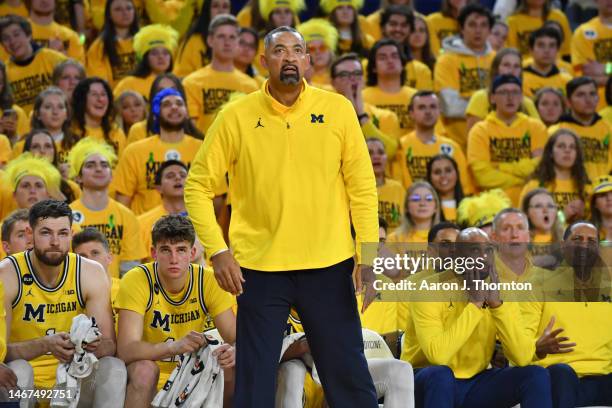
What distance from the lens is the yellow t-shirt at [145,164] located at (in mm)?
8336

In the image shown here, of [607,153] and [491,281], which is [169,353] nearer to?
[491,281]

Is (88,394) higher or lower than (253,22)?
lower

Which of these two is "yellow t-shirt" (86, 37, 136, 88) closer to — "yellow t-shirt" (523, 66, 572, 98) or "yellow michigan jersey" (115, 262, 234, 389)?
"yellow t-shirt" (523, 66, 572, 98)

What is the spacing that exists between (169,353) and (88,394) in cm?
42

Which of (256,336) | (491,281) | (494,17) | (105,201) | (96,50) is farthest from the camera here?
(494,17)

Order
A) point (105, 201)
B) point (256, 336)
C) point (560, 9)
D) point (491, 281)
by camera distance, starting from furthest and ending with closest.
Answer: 1. point (560, 9)
2. point (105, 201)
3. point (491, 281)
4. point (256, 336)

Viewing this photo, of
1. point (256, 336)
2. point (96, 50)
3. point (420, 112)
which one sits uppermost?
point (96, 50)

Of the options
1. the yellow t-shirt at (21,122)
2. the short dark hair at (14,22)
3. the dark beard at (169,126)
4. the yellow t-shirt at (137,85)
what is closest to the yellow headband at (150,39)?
the yellow t-shirt at (137,85)

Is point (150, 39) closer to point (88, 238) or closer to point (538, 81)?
point (538, 81)

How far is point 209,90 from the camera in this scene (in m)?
9.34

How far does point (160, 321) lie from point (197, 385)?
1.83 feet

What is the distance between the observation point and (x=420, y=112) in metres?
9.11

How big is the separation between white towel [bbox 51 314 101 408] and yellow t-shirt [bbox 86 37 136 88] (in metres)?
5.16

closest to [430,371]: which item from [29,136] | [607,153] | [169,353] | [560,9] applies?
[169,353]
